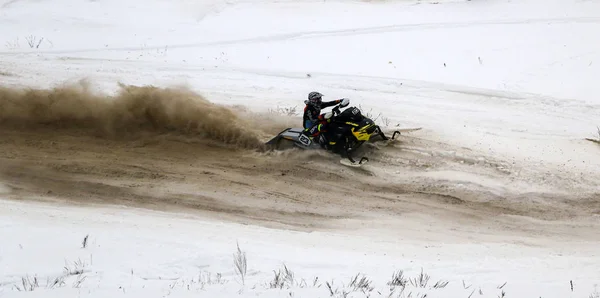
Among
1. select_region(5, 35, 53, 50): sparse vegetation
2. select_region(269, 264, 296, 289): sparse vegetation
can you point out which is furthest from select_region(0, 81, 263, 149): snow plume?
select_region(269, 264, 296, 289): sparse vegetation

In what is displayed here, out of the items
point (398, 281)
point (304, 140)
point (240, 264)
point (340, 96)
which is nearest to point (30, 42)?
point (340, 96)

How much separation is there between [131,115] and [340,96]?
556cm

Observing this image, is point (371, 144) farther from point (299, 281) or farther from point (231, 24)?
point (231, 24)

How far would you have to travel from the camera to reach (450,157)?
44.5 feet

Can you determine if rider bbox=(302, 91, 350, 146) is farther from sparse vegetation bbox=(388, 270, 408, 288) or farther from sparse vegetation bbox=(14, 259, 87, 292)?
sparse vegetation bbox=(14, 259, 87, 292)

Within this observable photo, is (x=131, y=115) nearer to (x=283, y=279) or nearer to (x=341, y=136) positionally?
(x=341, y=136)

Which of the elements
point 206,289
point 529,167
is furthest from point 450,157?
point 206,289

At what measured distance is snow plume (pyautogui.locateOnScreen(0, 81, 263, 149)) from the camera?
14570 mm

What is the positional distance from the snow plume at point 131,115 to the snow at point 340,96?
194 centimetres

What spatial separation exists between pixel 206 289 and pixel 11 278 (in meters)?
2.85

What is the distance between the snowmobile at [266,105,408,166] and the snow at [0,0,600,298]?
89 cm

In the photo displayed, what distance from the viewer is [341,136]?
13.2 metres

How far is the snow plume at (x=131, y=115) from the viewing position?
47.8 feet

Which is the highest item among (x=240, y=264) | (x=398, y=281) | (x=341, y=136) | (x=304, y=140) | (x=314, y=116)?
(x=314, y=116)
